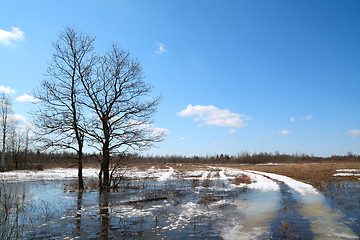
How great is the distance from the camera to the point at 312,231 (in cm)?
701

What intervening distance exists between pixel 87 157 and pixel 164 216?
9040mm

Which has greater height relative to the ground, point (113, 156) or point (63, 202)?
point (113, 156)

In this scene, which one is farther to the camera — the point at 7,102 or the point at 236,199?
the point at 7,102

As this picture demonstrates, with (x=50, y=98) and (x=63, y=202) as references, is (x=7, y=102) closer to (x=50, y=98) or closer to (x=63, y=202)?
(x=50, y=98)

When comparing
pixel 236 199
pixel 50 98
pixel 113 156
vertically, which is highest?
pixel 50 98

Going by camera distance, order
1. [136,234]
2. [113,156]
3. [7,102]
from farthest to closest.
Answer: [7,102]
[113,156]
[136,234]

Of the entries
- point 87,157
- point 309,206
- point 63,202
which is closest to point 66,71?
point 87,157

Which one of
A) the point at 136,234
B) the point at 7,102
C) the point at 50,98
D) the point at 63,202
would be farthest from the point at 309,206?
the point at 7,102

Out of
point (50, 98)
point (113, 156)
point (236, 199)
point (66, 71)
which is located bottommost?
point (236, 199)

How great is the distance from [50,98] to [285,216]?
52.7ft

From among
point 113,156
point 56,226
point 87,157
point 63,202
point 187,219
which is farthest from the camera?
point 113,156

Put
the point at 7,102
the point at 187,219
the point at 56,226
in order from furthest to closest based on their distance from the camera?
the point at 7,102 < the point at 187,219 < the point at 56,226

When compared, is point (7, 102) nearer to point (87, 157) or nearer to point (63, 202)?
point (87, 157)

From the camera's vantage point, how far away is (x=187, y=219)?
8672mm
